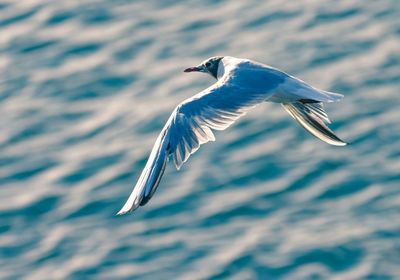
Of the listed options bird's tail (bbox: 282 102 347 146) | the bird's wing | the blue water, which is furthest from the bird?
the blue water

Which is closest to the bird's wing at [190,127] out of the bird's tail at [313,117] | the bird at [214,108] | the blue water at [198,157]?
the bird at [214,108]

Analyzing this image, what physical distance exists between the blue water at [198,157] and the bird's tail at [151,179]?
347 centimetres

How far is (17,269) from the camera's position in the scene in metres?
12.2

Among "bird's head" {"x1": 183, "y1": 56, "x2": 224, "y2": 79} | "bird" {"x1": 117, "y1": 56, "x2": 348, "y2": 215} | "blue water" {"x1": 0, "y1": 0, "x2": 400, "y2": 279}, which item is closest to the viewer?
"bird" {"x1": 117, "y1": 56, "x2": 348, "y2": 215}

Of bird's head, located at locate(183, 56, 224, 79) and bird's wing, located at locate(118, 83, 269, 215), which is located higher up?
bird's head, located at locate(183, 56, 224, 79)

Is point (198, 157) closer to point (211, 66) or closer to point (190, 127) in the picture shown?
point (211, 66)

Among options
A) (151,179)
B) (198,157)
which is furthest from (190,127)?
(198,157)

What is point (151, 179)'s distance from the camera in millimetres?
8258

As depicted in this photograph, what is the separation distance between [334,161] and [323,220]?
3.15 feet

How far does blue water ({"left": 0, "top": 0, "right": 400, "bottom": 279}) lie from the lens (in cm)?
1195

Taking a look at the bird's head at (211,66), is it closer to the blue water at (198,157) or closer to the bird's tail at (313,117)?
the bird's tail at (313,117)

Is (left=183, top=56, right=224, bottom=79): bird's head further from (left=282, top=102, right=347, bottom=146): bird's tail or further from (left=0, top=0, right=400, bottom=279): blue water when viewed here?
(left=0, top=0, right=400, bottom=279): blue water

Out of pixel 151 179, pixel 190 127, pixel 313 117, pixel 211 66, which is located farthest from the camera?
pixel 211 66

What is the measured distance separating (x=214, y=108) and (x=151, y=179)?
35.1 inches
